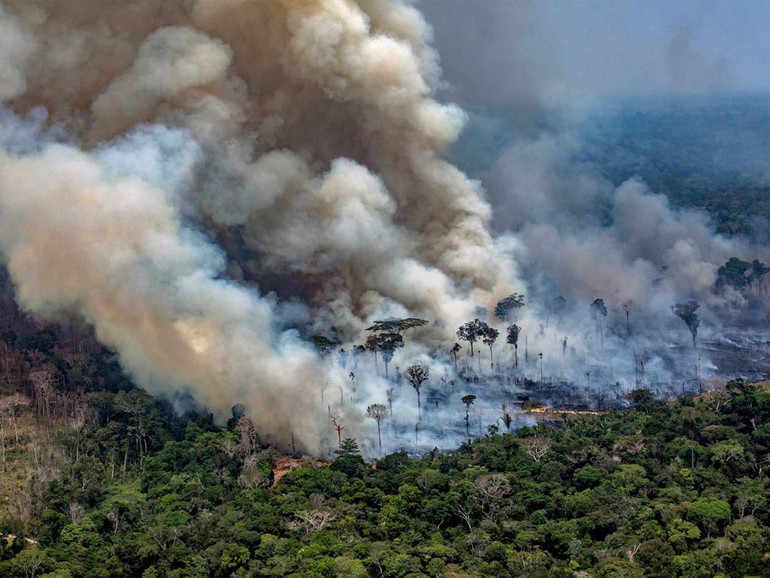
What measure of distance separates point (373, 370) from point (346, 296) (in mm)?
6613

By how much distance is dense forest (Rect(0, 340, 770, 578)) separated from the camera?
38938mm

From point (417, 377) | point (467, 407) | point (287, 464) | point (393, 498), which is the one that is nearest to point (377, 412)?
point (417, 377)

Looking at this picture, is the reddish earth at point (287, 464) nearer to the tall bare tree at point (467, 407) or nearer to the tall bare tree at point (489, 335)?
the tall bare tree at point (467, 407)

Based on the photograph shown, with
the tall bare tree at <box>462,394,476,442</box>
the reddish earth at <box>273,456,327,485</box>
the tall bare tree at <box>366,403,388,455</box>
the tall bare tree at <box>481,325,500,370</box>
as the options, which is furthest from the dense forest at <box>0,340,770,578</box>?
the tall bare tree at <box>481,325,500,370</box>

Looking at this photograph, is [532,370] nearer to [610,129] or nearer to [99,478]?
[99,478]

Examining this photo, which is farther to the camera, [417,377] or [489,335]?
[489,335]

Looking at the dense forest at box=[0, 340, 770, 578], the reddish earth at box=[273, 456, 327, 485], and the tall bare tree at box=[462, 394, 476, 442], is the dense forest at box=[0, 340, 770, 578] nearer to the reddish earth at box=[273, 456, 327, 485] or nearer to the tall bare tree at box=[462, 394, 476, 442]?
the reddish earth at box=[273, 456, 327, 485]

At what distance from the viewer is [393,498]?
44.7 metres

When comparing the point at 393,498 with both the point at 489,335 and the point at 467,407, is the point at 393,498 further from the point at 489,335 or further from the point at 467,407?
the point at 489,335

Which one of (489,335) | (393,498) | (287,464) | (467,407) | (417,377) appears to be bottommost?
(393,498)

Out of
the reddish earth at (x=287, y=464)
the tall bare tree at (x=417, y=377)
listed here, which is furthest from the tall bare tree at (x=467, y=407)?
the reddish earth at (x=287, y=464)

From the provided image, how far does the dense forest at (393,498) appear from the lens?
38938mm

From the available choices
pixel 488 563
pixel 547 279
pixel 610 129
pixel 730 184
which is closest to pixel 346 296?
pixel 547 279

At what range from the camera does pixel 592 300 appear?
239 ft
